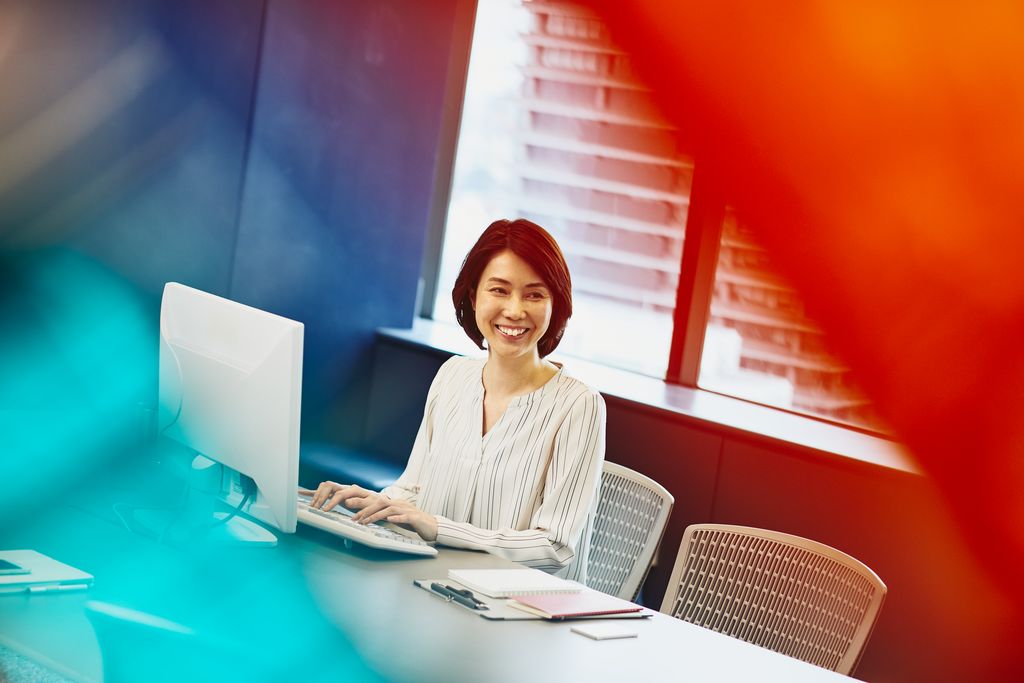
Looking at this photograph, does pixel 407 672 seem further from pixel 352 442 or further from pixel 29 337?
pixel 352 442

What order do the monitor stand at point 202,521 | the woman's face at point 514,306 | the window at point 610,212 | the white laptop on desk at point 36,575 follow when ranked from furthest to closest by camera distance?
1. the window at point 610,212
2. the woman's face at point 514,306
3. the monitor stand at point 202,521
4. the white laptop on desk at point 36,575

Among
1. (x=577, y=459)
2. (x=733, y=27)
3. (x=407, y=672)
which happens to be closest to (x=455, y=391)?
(x=577, y=459)

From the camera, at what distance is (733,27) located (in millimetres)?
4023

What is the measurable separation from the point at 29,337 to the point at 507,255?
1.93m

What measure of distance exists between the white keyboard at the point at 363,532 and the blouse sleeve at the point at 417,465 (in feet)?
1.22

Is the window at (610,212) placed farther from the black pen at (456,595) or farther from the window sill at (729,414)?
the black pen at (456,595)

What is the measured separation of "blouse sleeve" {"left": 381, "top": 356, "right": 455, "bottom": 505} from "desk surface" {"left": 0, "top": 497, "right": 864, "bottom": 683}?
498 millimetres

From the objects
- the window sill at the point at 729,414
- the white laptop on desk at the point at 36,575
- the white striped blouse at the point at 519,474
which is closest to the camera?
the white laptop on desk at the point at 36,575

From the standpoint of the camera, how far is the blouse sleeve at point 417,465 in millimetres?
2659

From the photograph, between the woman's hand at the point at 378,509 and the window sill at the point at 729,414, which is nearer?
Answer: the woman's hand at the point at 378,509

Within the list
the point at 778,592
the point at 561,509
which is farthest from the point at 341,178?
the point at 778,592

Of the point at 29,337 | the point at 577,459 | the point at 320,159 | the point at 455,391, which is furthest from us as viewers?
the point at 320,159

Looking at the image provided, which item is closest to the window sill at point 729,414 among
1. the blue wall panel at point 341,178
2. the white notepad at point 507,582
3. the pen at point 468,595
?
the blue wall panel at point 341,178

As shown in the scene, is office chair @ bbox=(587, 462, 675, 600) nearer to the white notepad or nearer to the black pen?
the white notepad
